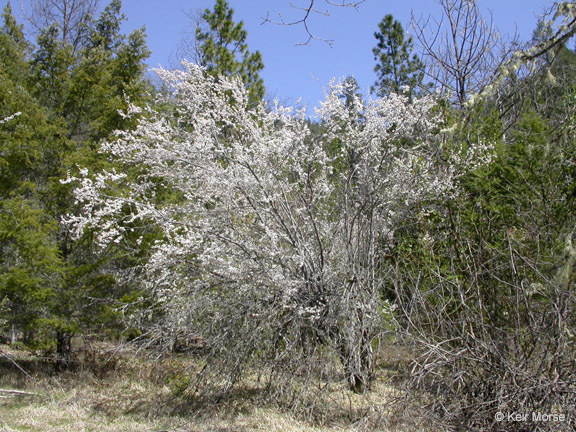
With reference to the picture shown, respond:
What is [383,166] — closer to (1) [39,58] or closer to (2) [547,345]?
(2) [547,345]

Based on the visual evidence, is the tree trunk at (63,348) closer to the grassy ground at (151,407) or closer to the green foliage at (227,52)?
the grassy ground at (151,407)

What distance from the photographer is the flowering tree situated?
18.8ft

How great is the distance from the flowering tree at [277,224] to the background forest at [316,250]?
35 mm

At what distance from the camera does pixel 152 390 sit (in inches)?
279

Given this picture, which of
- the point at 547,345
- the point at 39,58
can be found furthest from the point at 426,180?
the point at 39,58

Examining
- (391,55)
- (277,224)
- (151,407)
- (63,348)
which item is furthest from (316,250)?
(391,55)

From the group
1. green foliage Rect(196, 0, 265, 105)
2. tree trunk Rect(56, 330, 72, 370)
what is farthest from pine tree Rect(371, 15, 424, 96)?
tree trunk Rect(56, 330, 72, 370)

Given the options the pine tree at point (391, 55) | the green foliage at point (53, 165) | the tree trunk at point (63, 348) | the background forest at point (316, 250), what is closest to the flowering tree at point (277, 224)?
the background forest at point (316, 250)

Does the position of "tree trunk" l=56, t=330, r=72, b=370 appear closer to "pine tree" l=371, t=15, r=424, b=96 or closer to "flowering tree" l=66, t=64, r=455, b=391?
"flowering tree" l=66, t=64, r=455, b=391

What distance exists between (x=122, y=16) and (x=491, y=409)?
36.8ft

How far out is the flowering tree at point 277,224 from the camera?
574 centimetres

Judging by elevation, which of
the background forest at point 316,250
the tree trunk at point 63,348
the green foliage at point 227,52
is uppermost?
the green foliage at point 227,52

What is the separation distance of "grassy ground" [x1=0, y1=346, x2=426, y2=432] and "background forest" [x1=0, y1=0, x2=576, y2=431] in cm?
14

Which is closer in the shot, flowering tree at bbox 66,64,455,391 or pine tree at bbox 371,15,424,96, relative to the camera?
flowering tree at bbox 66,64,455,391
